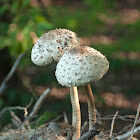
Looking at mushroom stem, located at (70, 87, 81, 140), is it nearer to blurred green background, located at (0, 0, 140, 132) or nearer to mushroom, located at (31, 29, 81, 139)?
mushroom, located at (31, 29, 81, 139)

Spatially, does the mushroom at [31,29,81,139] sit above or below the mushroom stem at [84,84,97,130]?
above

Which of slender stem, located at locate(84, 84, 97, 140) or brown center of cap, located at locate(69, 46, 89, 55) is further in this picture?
slender stem, located at locate(84, 84, 97, 140)

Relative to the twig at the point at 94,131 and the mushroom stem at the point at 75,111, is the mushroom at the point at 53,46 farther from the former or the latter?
the twig at the point at 94,131

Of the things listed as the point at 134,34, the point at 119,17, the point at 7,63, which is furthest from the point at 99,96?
the point at 119,17

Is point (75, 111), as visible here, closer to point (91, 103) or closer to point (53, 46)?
point (91, 103)

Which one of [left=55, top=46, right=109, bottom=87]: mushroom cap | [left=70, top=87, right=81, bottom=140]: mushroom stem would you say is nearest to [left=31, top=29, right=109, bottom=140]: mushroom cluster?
[left=55, top=46, right=109, bottom=87]: mushroom cap

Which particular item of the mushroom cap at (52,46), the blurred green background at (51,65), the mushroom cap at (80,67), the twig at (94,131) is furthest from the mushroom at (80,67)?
the blurred green background at (51,65)

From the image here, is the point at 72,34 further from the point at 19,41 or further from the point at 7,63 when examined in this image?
the point at 7,63

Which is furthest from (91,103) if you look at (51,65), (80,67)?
(51,65)
